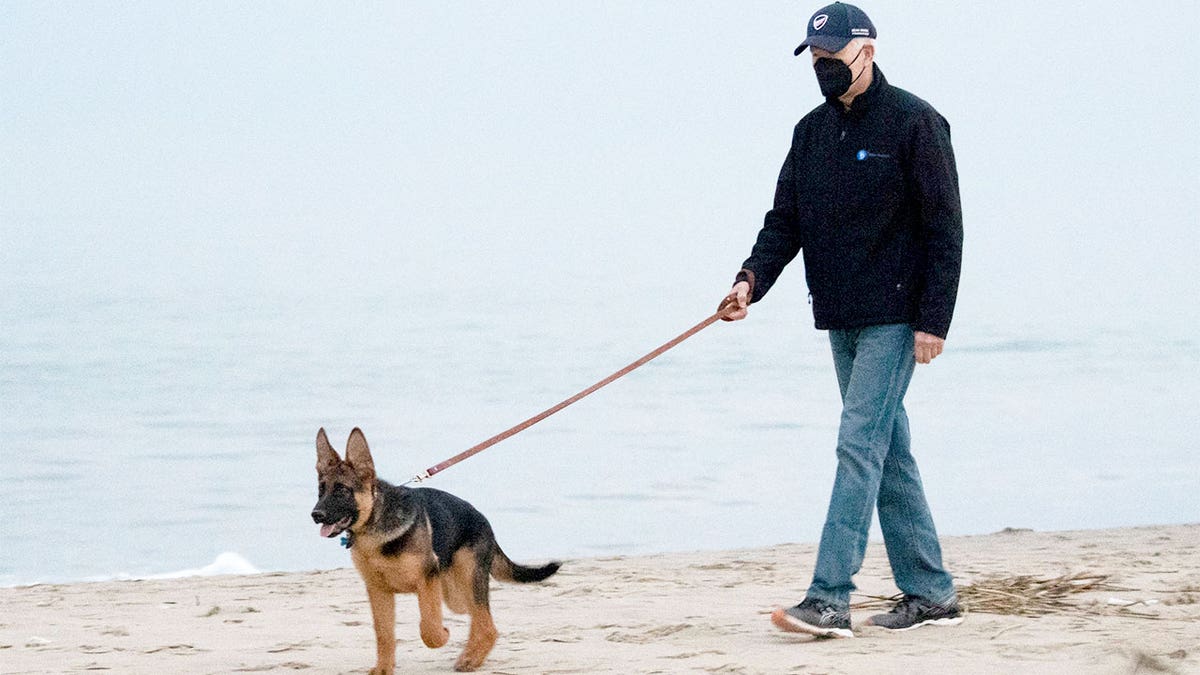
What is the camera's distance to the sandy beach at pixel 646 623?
5.38m

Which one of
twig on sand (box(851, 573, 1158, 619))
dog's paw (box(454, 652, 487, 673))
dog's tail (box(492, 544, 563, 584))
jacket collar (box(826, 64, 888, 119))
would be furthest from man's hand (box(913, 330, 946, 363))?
dog's paw (box(454, 652, 487, 673))

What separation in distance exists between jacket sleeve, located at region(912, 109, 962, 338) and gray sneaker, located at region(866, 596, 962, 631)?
1.06 m

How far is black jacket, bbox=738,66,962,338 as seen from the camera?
5562mm

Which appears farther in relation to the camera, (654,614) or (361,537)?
(654,614)

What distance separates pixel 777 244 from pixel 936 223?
0.66 meters

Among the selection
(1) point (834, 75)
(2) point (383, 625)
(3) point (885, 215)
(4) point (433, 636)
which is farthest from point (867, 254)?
(2) point (383, 625)

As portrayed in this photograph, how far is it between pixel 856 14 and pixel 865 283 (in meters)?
0.94

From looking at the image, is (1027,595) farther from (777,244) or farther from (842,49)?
(842,49)

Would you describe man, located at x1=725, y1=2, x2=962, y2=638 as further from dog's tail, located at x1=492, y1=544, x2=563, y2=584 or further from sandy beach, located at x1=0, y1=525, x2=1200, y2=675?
dog's tail, located at x1=492, y1=544, x2=563, y2=584

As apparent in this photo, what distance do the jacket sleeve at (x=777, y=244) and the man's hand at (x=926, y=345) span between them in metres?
0.67

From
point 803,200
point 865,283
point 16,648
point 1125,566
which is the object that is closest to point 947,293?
point 865,283

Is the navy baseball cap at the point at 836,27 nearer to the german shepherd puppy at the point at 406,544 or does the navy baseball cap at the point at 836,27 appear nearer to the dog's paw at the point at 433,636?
the german shepherd puppy at the point at 406,544

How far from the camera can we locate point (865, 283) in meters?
5.62

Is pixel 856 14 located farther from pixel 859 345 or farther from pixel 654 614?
pixel 654 614
